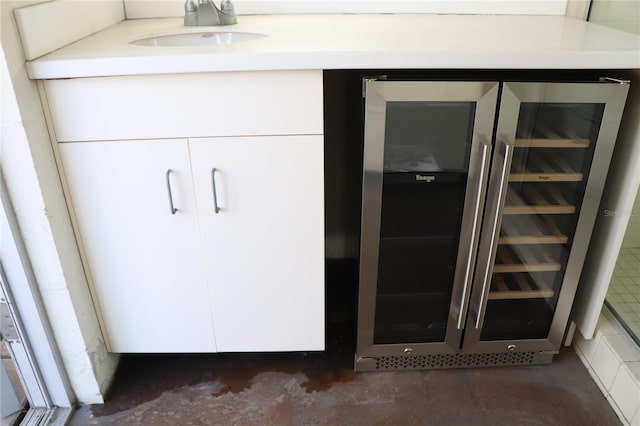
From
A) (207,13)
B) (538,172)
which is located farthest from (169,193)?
(538,172)


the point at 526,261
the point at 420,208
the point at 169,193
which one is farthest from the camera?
the point at 526,261

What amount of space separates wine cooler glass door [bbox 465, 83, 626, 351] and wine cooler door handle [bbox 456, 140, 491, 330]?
0.03 m

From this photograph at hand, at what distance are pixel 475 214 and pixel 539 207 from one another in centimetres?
22

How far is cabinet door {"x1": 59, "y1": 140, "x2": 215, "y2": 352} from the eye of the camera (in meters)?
1.28

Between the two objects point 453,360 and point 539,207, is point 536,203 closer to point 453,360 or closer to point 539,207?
point 539,207

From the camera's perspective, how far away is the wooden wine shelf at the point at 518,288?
1549 mm

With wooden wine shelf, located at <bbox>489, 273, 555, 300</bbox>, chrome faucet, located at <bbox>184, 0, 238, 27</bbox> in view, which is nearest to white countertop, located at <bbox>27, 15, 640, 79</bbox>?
chrome faucet, located at <bbox>184, 0, 238, 27</bbox>

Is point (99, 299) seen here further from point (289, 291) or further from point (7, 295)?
point (289, 291)

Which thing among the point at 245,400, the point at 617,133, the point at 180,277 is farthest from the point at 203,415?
the point at 617,133

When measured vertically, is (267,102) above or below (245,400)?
above

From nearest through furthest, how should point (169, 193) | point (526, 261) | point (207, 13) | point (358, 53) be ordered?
point (358, 53), point (169, 193), point (526, 261), point (207, 13)

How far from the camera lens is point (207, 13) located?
167cm

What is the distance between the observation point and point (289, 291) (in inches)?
57.7

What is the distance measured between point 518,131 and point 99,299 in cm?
133
